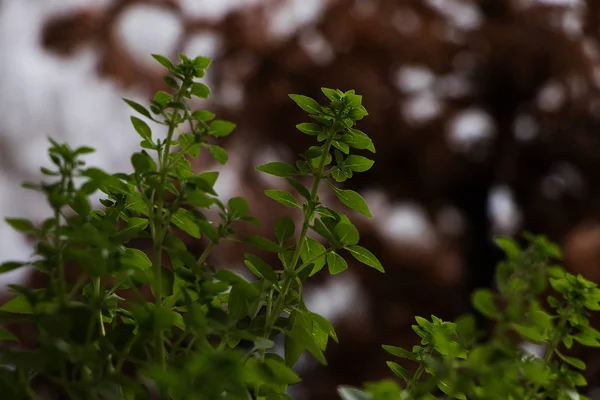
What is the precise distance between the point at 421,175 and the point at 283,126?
1.85 feet

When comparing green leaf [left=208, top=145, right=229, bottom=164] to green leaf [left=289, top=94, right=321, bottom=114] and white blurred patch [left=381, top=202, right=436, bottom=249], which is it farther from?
white blurred patch [left=381, top=202, right=436, bottom=249]

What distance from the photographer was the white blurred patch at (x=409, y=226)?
2777mm

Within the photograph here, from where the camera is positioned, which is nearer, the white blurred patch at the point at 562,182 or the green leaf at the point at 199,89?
the green leaf at the point at 199,89

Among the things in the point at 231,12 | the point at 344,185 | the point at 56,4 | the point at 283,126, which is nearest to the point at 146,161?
the point at 344,185

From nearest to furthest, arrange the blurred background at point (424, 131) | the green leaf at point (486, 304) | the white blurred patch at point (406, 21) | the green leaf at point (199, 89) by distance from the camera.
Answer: the green leaf at point (486, 304), the green leaf at point (199, 89), the blurred background at point (424, 131), the white blurred patch at point (406, 21)

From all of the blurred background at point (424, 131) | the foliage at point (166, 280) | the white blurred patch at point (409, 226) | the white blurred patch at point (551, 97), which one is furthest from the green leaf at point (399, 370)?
the white blurred patch at point (551, 97)

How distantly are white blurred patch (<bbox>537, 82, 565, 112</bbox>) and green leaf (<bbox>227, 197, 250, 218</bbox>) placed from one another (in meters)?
2.69

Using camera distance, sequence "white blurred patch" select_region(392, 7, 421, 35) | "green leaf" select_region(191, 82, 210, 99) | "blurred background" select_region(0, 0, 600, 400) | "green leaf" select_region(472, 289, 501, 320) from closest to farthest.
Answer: "green leaf" select_region(472, 289, 501, 320)
"green leaf" select_region(191, 82, 210, 99)
"blurred background" select_region(0, 0, 600, 400)
"white blurred patch" select_region(392, 7, 421, 35)

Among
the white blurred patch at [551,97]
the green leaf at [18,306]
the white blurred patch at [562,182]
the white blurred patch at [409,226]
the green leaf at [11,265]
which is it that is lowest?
the white blurred patch at [409,226]

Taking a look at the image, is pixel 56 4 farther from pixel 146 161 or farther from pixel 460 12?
pixel 146 161

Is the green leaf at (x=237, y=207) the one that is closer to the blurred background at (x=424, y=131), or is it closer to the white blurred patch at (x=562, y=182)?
the blurred background at (x=424, y=131)

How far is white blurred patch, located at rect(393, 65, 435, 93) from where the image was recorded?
2846 millimetres

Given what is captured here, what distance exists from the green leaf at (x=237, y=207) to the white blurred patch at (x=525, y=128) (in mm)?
2653

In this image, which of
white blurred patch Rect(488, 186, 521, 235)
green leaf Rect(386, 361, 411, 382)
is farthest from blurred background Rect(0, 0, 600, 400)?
green leaf Rect(386, 361, 411, 382)
